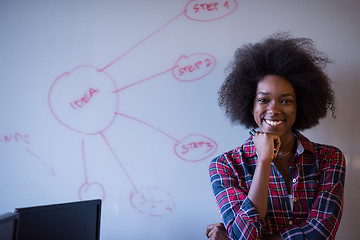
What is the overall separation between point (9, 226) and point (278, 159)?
0.94 m

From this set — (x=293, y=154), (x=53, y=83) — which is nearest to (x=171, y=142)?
(x=293, y=154)

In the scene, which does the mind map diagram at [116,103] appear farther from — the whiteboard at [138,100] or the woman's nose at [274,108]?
the woman's nose at [274,108]

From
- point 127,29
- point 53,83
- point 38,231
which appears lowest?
point 38,231

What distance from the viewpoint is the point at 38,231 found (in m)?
1.06

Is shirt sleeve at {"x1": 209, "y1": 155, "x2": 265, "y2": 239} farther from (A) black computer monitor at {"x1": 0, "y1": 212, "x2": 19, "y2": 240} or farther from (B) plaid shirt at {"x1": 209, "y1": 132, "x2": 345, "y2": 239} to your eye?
(A) black computer monitor at {"x1": 0, "y1": 212, "x2": 19, "y2": 240}

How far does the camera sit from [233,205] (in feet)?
3.63

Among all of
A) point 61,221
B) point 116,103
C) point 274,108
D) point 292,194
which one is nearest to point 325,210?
point 292,194

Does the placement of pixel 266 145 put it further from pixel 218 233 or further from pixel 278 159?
pixel 218 233

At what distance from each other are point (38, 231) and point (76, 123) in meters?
0.65

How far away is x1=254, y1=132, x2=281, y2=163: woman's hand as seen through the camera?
113cm

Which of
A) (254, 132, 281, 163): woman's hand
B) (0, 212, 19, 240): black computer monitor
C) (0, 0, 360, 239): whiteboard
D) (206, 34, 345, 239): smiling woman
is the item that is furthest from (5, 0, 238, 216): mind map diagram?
(0, 212, 19, 240): black computer monitor

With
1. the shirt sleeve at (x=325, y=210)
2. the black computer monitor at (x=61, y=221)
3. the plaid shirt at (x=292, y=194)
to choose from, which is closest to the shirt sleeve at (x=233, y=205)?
the plaid shirt at (x=292, y=194)

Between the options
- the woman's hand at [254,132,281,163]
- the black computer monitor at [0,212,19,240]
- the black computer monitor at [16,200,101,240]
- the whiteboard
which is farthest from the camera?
the whiteboard

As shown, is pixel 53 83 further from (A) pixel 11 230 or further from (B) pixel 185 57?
(A) pixel 11 230
